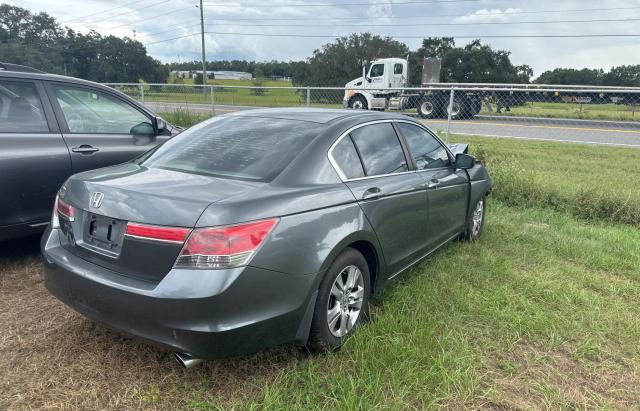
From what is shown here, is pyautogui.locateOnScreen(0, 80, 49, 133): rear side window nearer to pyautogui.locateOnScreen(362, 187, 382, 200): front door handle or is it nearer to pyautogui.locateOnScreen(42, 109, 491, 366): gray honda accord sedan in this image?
pyautogui.locateOnScreen(42, 109, 491, 366): gray honda accord sedan

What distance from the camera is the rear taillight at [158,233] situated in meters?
2.22

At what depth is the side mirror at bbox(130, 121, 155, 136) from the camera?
15.4 ft

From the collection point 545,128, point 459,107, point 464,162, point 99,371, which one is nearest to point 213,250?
point 99,371

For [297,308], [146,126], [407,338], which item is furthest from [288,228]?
[146,126]

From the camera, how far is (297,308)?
2.48 metres

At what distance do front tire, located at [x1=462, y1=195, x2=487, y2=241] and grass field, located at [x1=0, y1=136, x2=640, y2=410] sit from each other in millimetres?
444

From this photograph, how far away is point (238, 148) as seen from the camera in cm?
304

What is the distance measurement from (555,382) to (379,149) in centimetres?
188

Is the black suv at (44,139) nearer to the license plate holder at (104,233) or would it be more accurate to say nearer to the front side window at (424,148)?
the license plate holder at (104,233)

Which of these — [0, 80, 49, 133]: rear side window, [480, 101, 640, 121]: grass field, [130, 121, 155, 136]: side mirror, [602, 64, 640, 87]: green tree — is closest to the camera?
[0, 80, 49, 133]: rear side window

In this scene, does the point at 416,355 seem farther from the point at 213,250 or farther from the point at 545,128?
the point at 545,128

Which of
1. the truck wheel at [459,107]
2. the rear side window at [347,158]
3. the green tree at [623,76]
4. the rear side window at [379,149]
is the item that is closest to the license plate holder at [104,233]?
the rear side window at [347,158]

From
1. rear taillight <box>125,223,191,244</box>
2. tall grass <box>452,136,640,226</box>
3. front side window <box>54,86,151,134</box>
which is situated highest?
front side window <box>54,86,151,134</box>

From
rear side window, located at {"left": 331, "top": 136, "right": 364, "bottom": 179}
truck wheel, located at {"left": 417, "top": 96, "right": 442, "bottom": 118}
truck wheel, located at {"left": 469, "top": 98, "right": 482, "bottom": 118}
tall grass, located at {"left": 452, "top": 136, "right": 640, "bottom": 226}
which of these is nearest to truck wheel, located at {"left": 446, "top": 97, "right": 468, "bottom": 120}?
truck wheel, located at {"left": 469, "top": 98, "right": 482, "bottom": 118}
